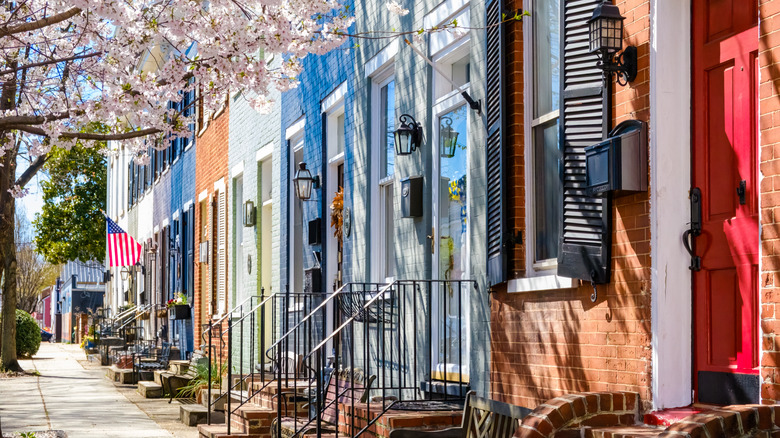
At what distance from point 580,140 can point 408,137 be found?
2.95m

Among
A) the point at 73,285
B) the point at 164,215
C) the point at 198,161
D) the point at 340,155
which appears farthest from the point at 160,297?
the point at 73,285

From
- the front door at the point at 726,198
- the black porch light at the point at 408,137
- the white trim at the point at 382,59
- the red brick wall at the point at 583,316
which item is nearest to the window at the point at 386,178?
the white trim at the point at 382,59

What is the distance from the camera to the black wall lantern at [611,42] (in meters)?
5.32

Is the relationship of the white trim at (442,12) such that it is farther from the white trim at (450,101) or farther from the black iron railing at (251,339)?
the black iron railing at (251,339)

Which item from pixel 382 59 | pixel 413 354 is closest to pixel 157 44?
pixel 382 59

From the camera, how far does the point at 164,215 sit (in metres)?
24.0

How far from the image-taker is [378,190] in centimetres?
966

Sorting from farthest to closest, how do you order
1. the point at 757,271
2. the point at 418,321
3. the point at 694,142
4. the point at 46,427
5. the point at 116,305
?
the point at 116,305, the point at 46,427, the point at 418,321, the point at 694,142, the point at 757,271

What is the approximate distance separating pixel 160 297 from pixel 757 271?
811 inches

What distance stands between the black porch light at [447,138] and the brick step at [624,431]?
348 centimetres

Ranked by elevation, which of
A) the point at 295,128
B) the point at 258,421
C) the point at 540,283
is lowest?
the point at 258,421

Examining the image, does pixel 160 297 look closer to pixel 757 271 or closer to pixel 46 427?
pixel 46 427

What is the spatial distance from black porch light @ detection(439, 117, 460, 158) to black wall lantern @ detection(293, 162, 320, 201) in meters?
3.46

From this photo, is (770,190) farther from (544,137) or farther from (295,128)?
(295,128)
